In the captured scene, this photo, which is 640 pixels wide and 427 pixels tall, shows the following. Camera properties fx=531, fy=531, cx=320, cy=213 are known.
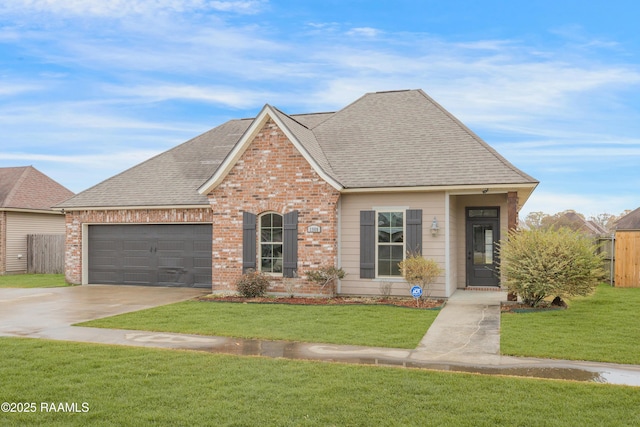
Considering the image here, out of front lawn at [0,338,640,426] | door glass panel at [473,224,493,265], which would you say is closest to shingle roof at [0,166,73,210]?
door glass panel at [473,224,493,265]

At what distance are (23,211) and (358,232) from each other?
18.2m

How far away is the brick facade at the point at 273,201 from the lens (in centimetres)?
1450

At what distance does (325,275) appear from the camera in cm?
1416

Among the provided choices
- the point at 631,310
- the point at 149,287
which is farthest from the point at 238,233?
the point at 631,310

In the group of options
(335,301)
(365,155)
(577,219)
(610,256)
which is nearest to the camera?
(335,301)

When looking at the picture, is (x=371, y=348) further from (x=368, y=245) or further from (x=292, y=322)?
(x=368, y=245)

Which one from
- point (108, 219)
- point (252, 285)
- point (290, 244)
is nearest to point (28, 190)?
point (108, 219)

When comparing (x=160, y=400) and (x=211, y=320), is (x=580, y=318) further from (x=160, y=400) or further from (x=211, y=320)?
(x=160, y=400)

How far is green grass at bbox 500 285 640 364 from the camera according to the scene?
8086mm

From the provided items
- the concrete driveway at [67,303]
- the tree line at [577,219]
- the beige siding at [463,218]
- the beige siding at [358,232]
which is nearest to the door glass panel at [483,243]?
the beige siding at [463,218]

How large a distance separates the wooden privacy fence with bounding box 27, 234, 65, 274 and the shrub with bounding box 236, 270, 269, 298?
538 inches

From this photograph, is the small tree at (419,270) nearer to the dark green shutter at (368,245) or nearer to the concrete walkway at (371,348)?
the concrete walkway at (371,348)

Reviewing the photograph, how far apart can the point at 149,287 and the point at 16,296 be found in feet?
12.8

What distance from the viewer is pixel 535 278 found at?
39.0 ft
